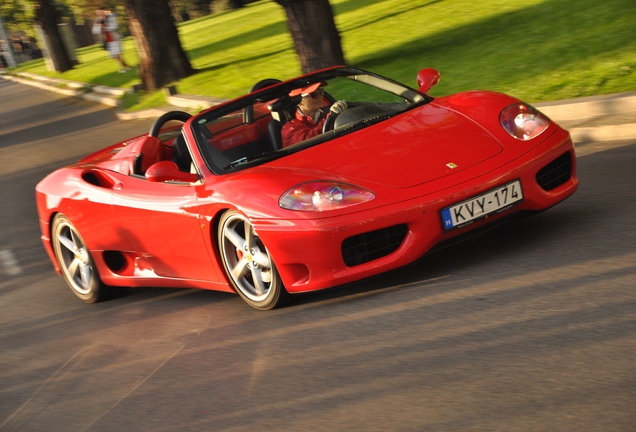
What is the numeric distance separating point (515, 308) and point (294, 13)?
9.19 metres

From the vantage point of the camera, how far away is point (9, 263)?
24.3ft

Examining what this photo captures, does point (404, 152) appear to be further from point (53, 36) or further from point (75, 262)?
point (53, 36)

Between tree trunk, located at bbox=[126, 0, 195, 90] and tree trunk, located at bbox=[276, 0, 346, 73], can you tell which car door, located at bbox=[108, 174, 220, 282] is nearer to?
tree trunk, located at bbox=[276, 0, 346, 73]

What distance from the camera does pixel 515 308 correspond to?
3.97 m

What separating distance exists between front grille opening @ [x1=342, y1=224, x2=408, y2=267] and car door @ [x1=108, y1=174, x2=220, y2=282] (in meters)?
0.95

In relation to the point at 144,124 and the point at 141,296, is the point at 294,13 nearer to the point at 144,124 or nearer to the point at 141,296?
the point at 144,124

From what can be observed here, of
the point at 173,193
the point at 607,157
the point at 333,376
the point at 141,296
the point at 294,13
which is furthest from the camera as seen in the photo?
the point at 294,13

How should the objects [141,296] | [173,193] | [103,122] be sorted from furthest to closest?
1. [103,122]
2. [141,296]
3. [173,193]

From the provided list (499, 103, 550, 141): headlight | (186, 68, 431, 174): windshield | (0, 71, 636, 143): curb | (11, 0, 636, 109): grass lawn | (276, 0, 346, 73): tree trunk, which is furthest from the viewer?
(276, 0, 346, 73): tree trunk

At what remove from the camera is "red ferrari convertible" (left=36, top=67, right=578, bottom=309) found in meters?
4.33

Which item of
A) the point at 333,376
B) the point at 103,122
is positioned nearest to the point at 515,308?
the point at 333,376

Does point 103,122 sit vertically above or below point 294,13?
below

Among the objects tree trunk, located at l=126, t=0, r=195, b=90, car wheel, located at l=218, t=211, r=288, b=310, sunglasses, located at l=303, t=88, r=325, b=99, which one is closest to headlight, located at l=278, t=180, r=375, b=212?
car wheel, located at l=218, t=211, r=288, b=310

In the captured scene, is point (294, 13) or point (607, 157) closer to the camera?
point (607, 157)
